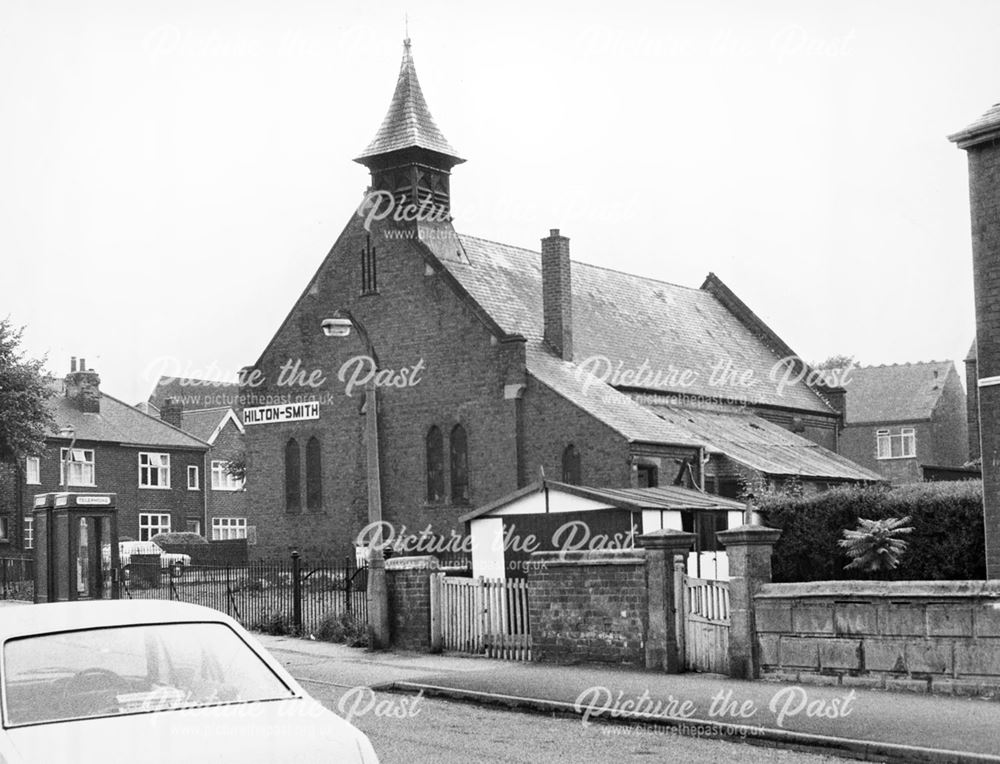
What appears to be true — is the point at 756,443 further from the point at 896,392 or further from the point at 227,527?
the point at 896,392

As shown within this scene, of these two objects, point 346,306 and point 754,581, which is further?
point 346,306

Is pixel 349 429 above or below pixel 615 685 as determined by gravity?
above

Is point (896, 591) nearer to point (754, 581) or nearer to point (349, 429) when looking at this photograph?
point (754, 581)

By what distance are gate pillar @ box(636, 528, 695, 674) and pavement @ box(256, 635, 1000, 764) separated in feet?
1.12

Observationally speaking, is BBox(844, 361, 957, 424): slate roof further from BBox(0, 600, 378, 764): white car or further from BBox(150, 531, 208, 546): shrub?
BBox(0, 600, 378, 764): white car

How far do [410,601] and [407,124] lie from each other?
23.5 metres

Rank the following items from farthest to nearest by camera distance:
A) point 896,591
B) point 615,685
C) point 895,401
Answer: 1. point 895,401
2. point 615,685
3. point 896,591

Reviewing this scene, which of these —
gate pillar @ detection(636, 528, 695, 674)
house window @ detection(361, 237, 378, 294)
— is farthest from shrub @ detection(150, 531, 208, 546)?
gate pillar @ detection(636, 528, 695, 674)

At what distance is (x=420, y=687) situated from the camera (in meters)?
15.9

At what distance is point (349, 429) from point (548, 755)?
30.9 meters

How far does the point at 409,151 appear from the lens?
40.6 meters

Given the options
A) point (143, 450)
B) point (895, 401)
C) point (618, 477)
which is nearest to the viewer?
point (618, 477)

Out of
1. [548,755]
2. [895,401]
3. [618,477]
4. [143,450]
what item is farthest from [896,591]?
[895,401]

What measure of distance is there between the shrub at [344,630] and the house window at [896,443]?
5895 centimetres
